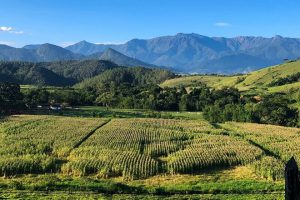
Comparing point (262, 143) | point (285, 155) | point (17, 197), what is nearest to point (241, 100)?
point (262, 143)

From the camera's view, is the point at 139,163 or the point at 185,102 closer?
the point at 139,163

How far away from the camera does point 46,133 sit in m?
78.6

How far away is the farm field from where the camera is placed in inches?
1721

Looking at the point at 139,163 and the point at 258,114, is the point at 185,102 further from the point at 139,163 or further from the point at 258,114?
the point at 139,163

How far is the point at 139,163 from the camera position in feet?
176

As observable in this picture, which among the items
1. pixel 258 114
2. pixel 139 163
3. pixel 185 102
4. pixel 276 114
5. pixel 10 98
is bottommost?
pixel 139 163

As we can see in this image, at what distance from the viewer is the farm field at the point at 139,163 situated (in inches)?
1721

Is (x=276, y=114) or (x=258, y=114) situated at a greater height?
(x=276, y=114)

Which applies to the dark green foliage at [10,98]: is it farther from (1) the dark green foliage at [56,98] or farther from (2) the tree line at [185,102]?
(1) the dark green foliage at [56,98]

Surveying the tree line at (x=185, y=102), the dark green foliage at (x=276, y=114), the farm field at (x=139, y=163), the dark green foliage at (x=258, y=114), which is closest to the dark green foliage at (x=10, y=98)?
the tree line at (x=185, y=102)

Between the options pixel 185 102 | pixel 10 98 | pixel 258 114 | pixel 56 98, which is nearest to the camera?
pixel 258 114

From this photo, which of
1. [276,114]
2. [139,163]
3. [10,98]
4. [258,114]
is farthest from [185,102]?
[139,163]

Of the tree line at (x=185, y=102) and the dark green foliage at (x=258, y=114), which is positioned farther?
the tree line at (x=185, y=102)

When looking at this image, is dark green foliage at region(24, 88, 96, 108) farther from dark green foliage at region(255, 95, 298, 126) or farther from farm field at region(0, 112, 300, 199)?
farm field at region(0, 112, 300, 199)
